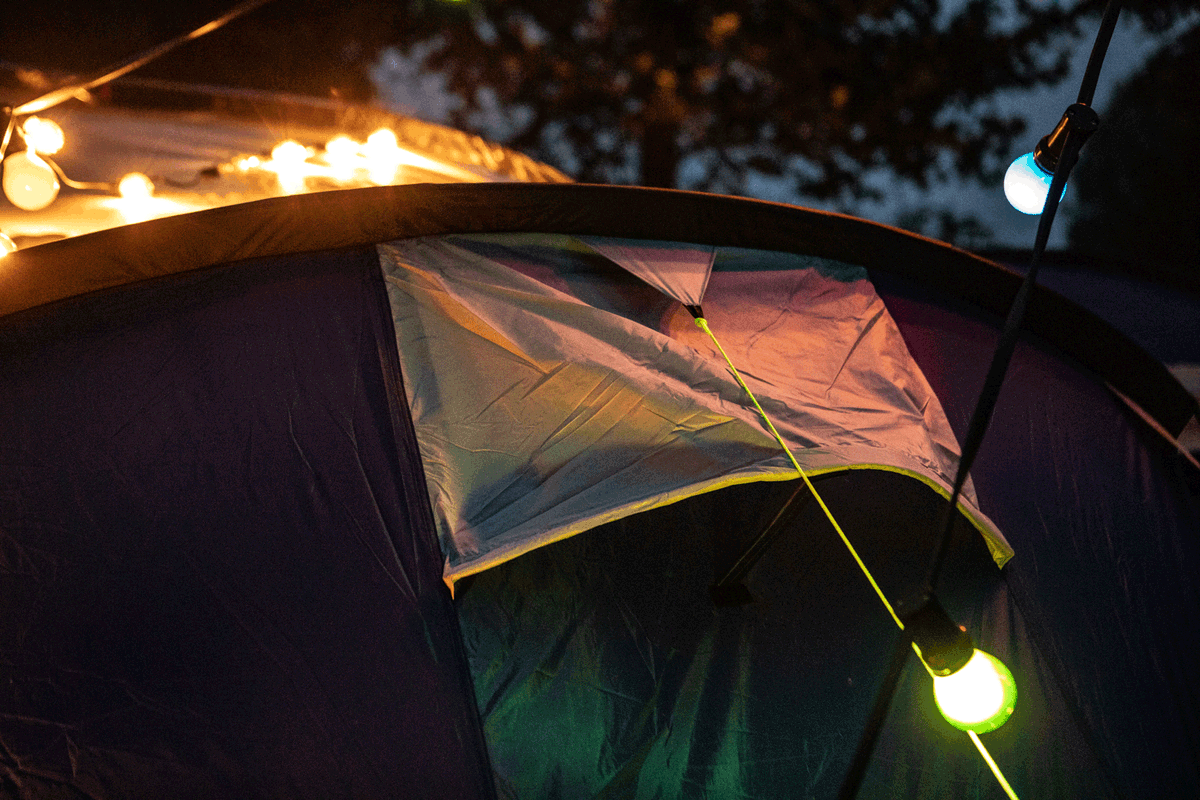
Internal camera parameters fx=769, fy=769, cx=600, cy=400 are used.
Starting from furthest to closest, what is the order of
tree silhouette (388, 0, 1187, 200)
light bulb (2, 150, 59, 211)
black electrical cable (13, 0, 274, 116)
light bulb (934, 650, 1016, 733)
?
tree silhouette (388, 0, 1187, 200), light bulb (2, 150, 59, 211), black electrical cable (13, 0, 274, 116), light bulb (934, 650, 1016, 733)

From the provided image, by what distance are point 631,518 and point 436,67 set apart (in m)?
8.39

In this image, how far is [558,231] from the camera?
1979 millimetres

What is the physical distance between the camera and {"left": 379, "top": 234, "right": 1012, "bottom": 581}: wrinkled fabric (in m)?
1.65

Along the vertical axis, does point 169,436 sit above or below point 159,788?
above

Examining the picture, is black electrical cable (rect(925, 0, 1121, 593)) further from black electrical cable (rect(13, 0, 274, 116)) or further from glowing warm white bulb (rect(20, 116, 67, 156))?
glowing warm white bulb (rect(20, 116, 67, 156))

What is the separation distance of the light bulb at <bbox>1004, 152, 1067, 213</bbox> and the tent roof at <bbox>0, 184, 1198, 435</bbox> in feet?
1.48

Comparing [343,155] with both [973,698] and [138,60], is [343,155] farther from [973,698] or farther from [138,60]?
[973,698]

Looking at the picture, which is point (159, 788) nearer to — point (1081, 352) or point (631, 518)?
point (631, 518)

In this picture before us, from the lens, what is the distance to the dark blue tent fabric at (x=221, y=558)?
146 cm

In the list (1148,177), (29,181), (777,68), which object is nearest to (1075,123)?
(29,181)

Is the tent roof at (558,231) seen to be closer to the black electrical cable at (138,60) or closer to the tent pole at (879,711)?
the black electrical cable at (138,60)

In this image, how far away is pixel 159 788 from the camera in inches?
56.4

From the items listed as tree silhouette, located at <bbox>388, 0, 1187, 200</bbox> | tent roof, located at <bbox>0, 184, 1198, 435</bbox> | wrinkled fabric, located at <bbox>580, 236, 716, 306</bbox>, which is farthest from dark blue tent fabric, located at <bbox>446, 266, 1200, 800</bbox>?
tree silhouette, located at <bbox>388, 0, 1187, 200</bbox>

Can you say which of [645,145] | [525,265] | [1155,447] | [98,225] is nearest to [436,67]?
[645,145]
